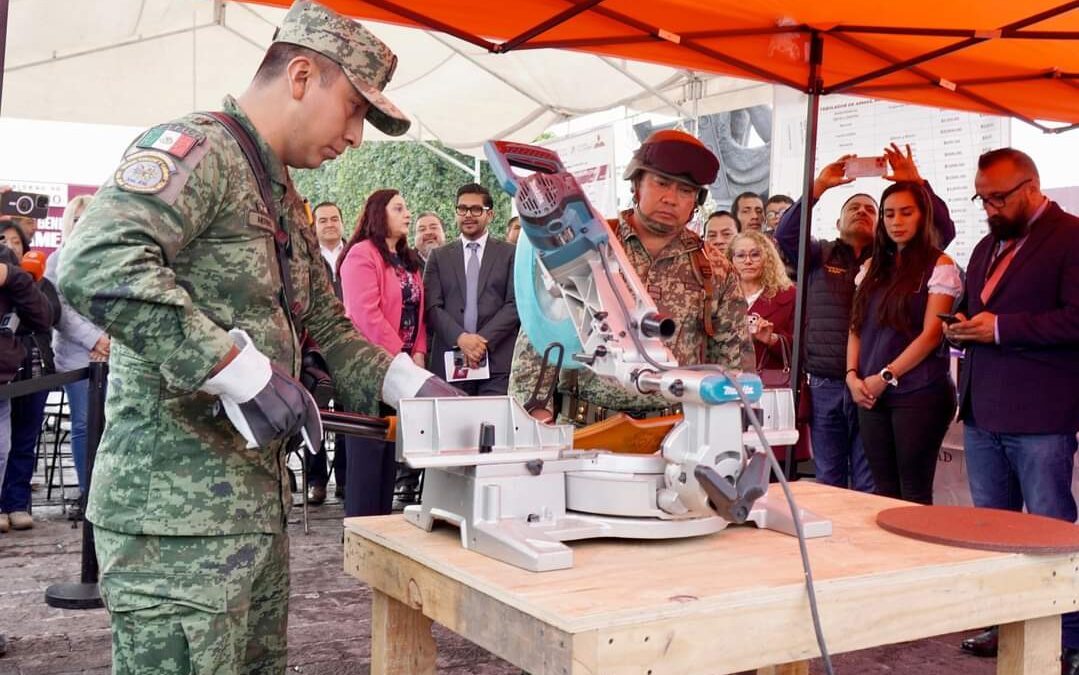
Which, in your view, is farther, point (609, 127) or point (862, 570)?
point (609, 127)

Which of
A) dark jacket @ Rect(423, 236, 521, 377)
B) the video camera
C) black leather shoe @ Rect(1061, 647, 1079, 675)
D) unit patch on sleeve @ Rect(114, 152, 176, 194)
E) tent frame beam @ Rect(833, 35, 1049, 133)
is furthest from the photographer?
dark jacket @ Rect(423, 236, 521, 377)

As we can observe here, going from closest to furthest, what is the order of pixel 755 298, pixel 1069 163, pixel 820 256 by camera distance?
pixel 820 256, pixel 755 298, pixel 1069 163

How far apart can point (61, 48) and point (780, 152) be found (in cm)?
514

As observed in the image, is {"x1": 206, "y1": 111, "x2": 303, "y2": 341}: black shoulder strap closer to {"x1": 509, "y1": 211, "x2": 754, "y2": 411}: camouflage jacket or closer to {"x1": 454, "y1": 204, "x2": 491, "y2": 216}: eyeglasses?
{"x1": 509, "y1": 211, "x2": 754, "y2": 411}: camouflage jacket

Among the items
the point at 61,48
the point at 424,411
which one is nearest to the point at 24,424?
the point at 61,48

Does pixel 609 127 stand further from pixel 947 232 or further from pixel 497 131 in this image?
pixel 947 232

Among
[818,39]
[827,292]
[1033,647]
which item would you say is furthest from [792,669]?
[818,39]

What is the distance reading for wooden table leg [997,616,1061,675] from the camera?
1.86 metres

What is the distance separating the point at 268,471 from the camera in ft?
5.65

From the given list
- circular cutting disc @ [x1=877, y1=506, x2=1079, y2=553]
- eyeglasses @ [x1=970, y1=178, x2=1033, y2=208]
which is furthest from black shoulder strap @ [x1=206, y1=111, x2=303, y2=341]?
eyeglasses @ [x1=970, y1=178, x2=1033, y2=208]

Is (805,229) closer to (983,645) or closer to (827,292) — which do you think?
(827,292)

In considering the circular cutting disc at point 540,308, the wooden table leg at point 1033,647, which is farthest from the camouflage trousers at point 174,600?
the wooden table leg at point 1033,647

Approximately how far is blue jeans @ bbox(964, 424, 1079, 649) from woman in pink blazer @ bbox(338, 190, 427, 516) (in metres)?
2.34

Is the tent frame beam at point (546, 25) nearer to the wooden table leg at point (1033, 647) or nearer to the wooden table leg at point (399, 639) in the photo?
the wooden table leg at point (399, 639)
